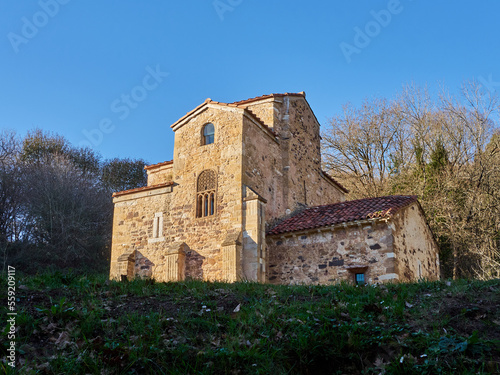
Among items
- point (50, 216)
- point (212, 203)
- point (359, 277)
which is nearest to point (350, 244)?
point (359, 277)

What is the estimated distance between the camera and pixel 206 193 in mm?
17453

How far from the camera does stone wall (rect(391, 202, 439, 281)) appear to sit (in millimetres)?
15625

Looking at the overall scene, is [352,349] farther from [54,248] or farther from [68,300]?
[54,248]

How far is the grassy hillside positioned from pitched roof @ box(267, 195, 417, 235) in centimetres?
655

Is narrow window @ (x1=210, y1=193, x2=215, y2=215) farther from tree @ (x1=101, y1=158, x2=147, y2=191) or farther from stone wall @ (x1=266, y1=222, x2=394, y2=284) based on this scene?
tree @ (x1=101, y1=158, x2=147, y2=191)

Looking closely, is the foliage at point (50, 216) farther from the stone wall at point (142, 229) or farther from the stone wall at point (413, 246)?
the stone wall at point (413, 246)

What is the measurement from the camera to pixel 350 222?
1566 cm

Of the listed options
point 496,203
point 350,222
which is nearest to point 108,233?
point 350,222

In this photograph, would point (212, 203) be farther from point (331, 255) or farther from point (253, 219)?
point (331, 255)

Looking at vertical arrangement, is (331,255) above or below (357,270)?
above

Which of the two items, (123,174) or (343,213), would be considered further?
(123,174)

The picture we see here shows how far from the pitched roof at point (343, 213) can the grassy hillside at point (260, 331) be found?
655 centimetres

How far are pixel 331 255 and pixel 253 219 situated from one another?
2856mm

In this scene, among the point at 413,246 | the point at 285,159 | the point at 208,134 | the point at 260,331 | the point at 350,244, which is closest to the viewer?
the point at 260,331
